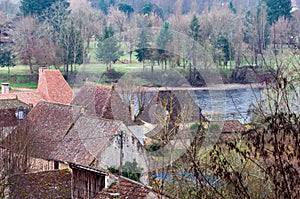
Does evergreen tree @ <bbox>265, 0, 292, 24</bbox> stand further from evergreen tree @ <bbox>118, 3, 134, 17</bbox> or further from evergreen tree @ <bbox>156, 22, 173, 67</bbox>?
evergreen tree @ <bbox>156, 22, 173, 67</bbox>

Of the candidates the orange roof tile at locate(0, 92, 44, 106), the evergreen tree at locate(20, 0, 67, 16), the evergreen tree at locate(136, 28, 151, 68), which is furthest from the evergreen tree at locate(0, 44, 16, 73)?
the evergreen tree at locate(136, 28, 151, 68)

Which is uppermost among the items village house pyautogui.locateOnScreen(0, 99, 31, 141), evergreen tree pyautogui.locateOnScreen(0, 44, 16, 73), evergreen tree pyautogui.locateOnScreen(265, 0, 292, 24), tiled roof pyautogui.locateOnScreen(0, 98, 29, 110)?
evergreen tree pyautogui.locateOnScreen(265, 0, 292, 24)

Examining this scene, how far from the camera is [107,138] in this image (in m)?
8.31

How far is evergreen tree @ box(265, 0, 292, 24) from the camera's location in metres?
30.1

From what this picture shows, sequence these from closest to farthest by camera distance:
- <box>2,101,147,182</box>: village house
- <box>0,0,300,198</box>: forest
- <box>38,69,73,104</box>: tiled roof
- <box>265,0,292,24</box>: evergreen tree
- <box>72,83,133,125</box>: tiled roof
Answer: <box>2,101,147,182</box>: village house
<box>72,83,133,125</box>: tiled roof
<box>0,0,300,198</box>: forest
<box>38,69,73,104</box>: tiled roof
<box>265,0,292,24</box>: evergreen tree

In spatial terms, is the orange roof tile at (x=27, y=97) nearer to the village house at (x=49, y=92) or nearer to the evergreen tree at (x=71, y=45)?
the village house at (x=49, y=92)

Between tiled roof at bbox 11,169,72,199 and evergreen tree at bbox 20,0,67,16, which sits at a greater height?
evergreen tree at bbox 20,0,67,16

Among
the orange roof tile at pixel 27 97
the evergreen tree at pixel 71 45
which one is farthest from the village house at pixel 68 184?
the evergreen tree at pixel 71 45

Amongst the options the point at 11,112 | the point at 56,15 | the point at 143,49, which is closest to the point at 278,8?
the point at 56,15

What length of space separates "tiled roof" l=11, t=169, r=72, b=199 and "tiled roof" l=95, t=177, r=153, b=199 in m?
1.18

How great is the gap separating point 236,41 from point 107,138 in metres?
17.7

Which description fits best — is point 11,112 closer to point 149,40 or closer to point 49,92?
point 149,40

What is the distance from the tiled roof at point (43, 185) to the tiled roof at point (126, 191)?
1176 mm

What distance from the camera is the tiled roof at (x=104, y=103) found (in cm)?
1016
